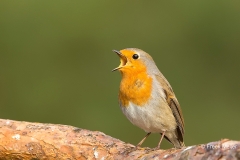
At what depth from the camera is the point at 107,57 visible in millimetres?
12602

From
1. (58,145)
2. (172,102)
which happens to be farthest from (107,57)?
(58,145)

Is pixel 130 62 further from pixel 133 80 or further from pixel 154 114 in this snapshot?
pixel 154 114

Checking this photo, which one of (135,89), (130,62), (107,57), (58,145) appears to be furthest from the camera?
(107,57)

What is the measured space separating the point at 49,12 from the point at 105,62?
2466 millimetres

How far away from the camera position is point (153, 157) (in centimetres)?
493

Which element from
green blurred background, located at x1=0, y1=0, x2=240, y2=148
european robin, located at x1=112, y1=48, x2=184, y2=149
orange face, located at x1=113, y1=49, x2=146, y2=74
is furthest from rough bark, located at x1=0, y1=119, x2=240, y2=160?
green blurred background, located at x1=0, y1=0, x2=240, y2=148

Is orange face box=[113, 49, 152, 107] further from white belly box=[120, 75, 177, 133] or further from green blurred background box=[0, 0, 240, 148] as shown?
green blurred background box=[0, 0, 240, 148]

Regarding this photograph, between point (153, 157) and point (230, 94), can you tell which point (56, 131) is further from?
point (230, 94)

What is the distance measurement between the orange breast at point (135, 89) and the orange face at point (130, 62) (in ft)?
0.12

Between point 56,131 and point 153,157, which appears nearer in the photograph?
point 153,157

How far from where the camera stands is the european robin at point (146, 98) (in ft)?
20.4

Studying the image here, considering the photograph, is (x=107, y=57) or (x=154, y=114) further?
(x=107, y=57)

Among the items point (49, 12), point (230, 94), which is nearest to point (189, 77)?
point (230, 94)

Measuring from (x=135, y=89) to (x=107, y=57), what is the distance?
20.9ft
